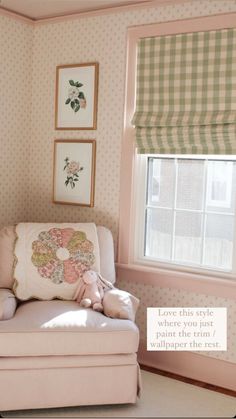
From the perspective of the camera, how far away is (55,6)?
3.71 meters

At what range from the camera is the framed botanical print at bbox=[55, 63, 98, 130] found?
380cm

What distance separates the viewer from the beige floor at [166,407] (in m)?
2.90

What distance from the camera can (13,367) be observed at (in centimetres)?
279

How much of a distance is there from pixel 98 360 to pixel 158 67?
6.00ft

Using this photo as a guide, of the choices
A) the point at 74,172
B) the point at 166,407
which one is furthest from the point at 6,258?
the point at 166,407

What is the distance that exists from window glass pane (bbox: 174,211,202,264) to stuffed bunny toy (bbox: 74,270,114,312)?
0.53 m

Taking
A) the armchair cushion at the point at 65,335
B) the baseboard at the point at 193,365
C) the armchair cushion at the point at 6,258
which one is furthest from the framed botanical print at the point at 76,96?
the baseboard at the point at 193,365

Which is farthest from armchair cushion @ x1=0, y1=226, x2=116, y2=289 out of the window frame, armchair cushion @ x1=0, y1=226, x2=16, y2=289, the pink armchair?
the pink armchair

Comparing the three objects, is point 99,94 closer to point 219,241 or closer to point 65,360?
point 219,241

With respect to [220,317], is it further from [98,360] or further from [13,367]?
[13,367]

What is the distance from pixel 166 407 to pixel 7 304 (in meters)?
1.04

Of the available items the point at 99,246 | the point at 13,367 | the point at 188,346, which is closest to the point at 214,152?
the point at 99,246

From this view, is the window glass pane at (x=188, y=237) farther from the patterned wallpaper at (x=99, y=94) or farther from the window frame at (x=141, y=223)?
the patterned wallpaper at (x=99, y=94)

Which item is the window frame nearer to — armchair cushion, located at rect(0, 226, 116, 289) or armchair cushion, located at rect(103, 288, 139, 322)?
armchair cushion, located at rect(0, 226, 116, 289)
